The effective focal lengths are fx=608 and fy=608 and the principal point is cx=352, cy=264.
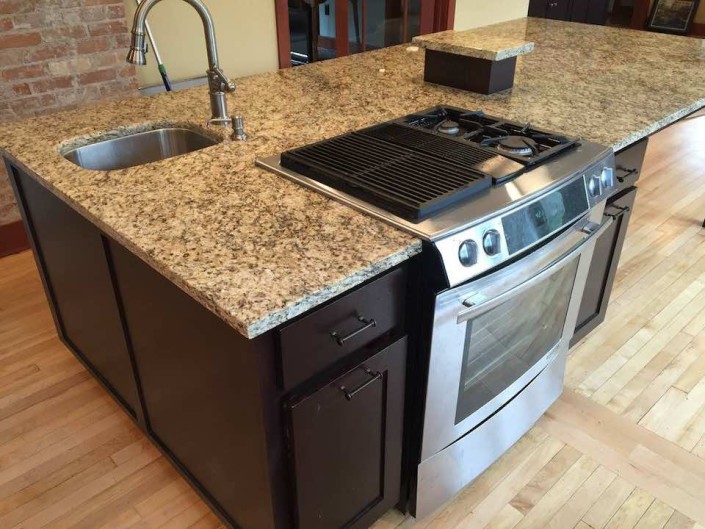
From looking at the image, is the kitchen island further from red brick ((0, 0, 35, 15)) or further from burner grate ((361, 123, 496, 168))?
red brick ((0, 0, 35, 15))

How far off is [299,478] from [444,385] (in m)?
0.40

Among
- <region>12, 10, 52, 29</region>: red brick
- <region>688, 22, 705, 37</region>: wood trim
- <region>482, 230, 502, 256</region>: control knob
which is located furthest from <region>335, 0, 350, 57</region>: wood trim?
<region>688, 22, 705, 37</region>: wood trim

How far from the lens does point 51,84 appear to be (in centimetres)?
275

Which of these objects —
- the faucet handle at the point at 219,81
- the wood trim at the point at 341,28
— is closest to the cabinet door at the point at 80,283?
the faucet handle at the point at 219,81

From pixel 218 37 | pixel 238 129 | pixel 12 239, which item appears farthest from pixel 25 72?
pixel 238 129

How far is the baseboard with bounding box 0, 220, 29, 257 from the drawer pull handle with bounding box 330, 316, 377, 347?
231cm

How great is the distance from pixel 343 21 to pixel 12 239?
250cm

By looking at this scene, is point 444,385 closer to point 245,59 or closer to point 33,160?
point 33,160

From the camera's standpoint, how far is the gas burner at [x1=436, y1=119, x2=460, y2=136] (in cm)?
173

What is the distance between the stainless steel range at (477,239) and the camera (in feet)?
4.18

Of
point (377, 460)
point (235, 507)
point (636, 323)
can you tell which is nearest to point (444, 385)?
point (377, 460)

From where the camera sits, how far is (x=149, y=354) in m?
1.54

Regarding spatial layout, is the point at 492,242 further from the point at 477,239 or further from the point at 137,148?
the point at 137,148

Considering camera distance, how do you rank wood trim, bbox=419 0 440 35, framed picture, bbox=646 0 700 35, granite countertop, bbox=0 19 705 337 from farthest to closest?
framed picture, bbox=646 0 700 35 < wood trim, bbox=419 0 440 35 < granite countertop, bbox=0 19 705 337
